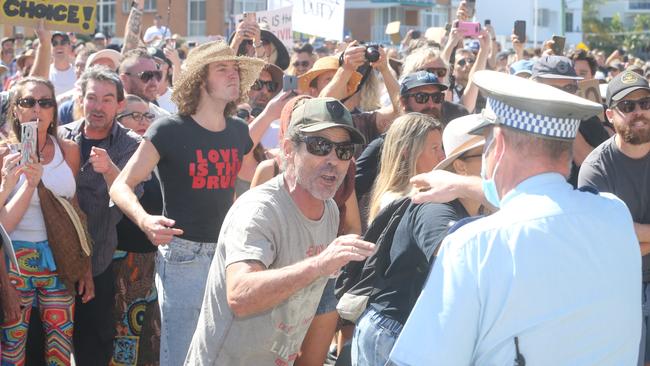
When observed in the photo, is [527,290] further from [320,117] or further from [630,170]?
[630,170]

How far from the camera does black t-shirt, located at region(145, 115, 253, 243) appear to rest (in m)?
5.18

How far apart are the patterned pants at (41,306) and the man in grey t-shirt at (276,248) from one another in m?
2.32

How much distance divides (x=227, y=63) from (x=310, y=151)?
2060mm

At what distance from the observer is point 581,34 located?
81750mm

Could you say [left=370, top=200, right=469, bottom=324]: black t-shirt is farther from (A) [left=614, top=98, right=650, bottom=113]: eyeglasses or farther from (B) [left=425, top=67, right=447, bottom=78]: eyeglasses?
(B) [left=425, top=67, right=447, bottom=78]: eyeglasses

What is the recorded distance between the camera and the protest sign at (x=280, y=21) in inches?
406

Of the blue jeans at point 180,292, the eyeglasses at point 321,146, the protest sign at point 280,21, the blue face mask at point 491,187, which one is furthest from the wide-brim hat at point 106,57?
the blue face mask at point 491,187

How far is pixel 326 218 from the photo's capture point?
381cm

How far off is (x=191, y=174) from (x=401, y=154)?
114 cm

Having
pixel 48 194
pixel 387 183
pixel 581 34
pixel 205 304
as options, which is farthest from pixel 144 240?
pixel 581 34

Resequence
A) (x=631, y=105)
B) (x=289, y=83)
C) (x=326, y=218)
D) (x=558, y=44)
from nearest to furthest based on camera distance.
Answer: (x=326, y=218), (x=631, y=105), (x=289, y=83), (x=558, y=44)

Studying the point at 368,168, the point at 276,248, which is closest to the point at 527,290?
the point at 276,248

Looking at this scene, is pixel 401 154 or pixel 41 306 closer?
pixel 401 154

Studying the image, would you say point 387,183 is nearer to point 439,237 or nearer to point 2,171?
point 439,237
